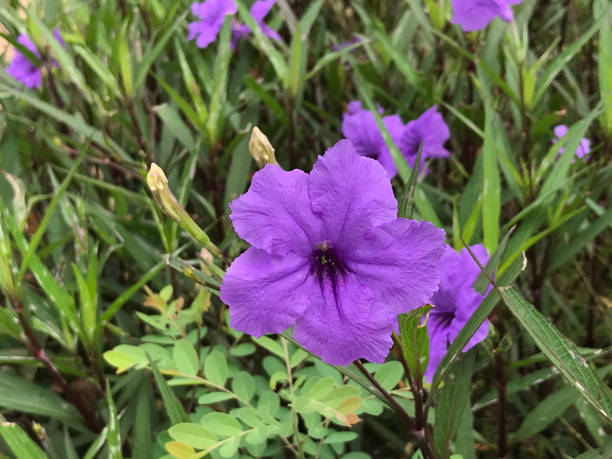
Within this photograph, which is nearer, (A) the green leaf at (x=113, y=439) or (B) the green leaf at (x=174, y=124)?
(A) the green leaf at (x=113, y=439)

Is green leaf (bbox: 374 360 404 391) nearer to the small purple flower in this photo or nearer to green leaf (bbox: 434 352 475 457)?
green leaf (bbox: 434 352 475 457)

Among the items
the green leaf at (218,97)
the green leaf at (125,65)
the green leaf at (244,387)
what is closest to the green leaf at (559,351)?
the green leaf at (244,387)

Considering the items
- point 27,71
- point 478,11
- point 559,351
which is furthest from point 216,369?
point 27,71

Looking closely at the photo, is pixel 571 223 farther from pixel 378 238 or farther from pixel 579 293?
pixel 378 238

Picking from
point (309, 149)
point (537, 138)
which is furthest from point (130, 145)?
point (537, 138)

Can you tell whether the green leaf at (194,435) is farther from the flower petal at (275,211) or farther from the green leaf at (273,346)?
the flower petal at (275,211)

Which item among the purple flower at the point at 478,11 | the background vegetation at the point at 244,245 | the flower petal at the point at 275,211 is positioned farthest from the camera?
the purple flower at the point at 478,11

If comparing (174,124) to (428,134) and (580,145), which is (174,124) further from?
(580,145)
